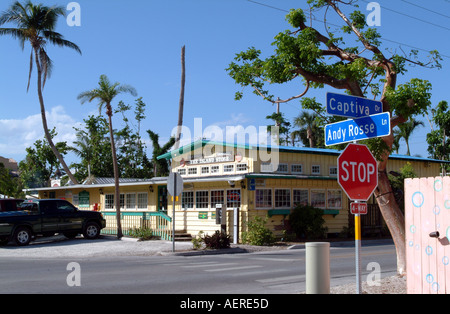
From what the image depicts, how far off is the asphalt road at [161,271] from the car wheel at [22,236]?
0.70m

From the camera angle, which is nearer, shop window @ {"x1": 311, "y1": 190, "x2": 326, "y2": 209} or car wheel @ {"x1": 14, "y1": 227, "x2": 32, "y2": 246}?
car wheel @ {"x1": 14, "y1": 227, "x2": 32, "y2": 246}

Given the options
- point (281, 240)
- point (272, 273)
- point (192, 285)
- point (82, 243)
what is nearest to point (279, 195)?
point (281, 240)

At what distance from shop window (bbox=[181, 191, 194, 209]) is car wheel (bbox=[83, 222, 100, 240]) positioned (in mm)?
4345

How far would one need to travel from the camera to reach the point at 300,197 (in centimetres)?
2425

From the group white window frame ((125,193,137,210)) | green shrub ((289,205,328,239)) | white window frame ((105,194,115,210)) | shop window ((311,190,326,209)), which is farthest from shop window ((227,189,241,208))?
white window frame ((105,194,115,210))

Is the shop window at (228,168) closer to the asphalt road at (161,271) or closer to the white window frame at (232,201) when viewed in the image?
the white window frame at (232,201)

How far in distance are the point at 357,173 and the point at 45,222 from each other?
17762mm

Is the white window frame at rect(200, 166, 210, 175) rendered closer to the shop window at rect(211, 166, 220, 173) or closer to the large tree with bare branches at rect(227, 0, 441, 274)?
the shop window at rect(211, 166, 220, 173)

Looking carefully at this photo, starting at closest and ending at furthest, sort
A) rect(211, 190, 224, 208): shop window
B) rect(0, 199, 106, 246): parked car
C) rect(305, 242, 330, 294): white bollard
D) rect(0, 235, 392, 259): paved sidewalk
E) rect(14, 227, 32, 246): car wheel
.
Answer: rect(305, 242, 330, 294): white bollard
rect(0, 235, 392, 259): paved sidewalk
rect(0, 199, 106, 246): parked car
rect(14, 227, 32, 246): car wheel
rect(211, 190, 224, 208): shop window

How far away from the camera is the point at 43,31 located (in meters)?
34.7

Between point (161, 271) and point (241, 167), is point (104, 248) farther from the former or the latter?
point (161, 271)

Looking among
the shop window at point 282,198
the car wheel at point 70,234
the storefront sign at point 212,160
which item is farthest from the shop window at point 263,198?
the car wheel at point 70,234

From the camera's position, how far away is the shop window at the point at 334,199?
993 inches

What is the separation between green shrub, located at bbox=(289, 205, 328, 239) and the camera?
23.1 m
